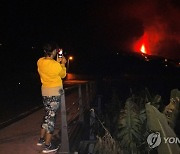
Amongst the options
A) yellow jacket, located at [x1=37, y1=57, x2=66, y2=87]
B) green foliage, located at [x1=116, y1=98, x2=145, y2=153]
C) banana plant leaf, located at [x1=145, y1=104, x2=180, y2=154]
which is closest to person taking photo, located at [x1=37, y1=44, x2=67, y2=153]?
yellow jacket, located at [x1=37, y1=57, x2=66, y2=87]

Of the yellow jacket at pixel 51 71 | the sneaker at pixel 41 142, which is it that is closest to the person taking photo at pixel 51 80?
the yellow jacket at pixel 51 71

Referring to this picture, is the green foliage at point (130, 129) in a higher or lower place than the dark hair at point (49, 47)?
lower

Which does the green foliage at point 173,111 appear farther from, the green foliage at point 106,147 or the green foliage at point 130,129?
the green foliage at point 106,147

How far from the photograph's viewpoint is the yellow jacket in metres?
5.85

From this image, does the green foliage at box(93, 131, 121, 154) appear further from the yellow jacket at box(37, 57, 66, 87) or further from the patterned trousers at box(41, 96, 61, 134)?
the yellow jacket at box(37, 57, 66, 87)

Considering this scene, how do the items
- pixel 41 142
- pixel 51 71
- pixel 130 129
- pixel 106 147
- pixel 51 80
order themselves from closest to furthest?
pixel 51 71 < pixel 51 80 < pixel 41 142 < pixel 106 147 < pixel 130 129

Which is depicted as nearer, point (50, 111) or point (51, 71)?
point (51, 71)

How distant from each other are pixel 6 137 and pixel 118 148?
2492 millimetres

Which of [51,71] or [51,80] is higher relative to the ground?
[51,71]

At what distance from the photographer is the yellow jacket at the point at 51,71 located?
5.85 meters

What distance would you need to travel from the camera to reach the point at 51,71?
231 inches

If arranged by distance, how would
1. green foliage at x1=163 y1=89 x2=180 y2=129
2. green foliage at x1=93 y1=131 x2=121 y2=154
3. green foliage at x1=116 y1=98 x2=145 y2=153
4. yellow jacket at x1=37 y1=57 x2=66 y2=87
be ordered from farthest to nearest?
green foliage at x1=116 y1=98 x2=145 y2=153 < green foliage at x1=93 y1=131 x2=121 y2=154 < green foliage at x1=163 y1=89 x2=180 y2=129 < yellow jacket at x1=37 y1=57 x2=66 y2=87

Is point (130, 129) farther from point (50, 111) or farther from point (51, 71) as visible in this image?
point (51, 71)

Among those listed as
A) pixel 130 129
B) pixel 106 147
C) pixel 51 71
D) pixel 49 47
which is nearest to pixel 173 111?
pixel 130 129
